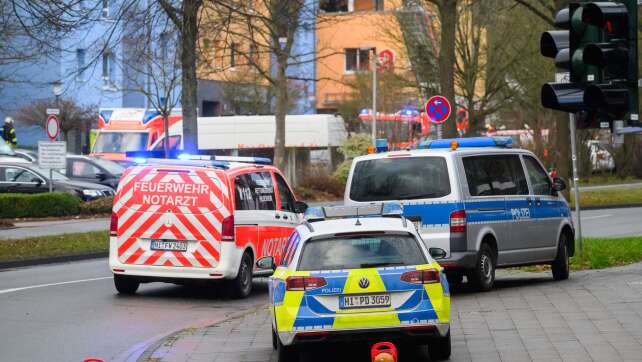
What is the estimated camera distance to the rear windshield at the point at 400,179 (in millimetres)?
Result: 15703

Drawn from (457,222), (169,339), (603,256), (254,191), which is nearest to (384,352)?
(169,339)

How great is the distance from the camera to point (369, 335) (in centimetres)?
1030

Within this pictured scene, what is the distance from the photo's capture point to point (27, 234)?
2869 centimetres


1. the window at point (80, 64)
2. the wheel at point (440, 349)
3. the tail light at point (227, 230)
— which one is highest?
the window at point (80, 64)

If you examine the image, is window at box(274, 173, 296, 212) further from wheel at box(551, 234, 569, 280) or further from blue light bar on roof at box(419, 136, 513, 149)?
wheel at box(551, 234, 569, 280)

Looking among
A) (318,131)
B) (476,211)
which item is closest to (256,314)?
(476,211)

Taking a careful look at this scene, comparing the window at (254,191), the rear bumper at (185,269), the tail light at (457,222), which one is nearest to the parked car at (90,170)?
the window at (254,191)

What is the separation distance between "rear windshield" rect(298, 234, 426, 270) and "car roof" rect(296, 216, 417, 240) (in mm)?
61

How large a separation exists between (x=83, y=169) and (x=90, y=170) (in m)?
0.24

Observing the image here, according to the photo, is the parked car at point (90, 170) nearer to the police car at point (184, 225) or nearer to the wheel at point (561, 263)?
the police car at point (184, 225)

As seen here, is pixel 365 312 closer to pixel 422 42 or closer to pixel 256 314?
pixel 256 314

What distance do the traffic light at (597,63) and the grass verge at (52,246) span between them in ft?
50.5

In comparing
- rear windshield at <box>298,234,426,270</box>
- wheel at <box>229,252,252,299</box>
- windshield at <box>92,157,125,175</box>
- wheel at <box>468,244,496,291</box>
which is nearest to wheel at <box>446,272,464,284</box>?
wheel at <box>468,244,496,291</box>

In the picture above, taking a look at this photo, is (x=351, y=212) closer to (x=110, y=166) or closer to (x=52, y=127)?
(x=52, y=127)
